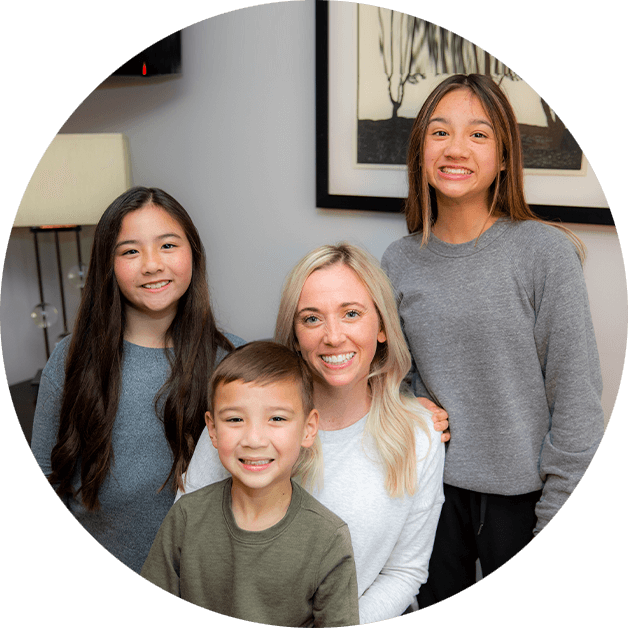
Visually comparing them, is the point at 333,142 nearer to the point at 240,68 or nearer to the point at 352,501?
the point at 240,68

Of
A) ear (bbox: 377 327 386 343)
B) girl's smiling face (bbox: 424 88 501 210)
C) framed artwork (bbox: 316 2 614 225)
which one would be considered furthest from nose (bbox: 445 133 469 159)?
ear (bbox: 377 327 386 343)

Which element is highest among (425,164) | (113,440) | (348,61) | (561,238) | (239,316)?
(348,61)

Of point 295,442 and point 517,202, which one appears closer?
point 295,442

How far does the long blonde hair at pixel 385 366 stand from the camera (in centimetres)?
110

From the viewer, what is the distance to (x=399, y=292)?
119cm

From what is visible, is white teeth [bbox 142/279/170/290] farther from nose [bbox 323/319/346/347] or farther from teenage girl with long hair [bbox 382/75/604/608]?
teenage girl with long hair [bbox 382/75/604/608]

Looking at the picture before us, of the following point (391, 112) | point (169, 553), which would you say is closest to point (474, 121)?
point (391, 112)

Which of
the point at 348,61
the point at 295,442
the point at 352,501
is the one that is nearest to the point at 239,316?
the point at 295,442

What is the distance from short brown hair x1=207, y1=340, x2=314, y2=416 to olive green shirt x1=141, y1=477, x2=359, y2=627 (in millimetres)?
187

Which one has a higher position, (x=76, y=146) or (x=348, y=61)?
(x=348, y=61)

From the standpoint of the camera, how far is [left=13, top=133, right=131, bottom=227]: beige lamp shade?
117 cm

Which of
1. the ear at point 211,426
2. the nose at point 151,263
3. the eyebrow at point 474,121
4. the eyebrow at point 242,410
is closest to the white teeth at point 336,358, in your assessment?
the eyebrow at point 242,410

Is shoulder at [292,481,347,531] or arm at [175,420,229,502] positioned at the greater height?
arm at [175,420,229,502]

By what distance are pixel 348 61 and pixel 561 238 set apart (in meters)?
0.51
